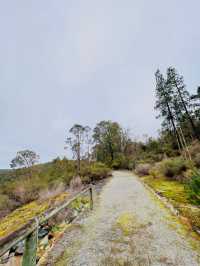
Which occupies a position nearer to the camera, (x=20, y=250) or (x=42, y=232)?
(x=20, y=250)

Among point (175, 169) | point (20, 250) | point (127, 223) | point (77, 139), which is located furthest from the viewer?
point (77, 139)

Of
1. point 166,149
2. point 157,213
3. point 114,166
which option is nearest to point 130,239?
point 157,213

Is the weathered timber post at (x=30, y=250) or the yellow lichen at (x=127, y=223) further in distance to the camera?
the yellow lichen at (x=127, y=223)

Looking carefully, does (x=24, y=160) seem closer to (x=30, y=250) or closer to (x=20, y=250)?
(x=20, y=250)

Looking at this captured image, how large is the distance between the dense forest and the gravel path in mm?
850

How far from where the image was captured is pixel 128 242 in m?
2.87

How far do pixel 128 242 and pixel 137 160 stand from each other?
20254 mm

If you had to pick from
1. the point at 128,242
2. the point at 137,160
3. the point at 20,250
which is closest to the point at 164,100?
the point at 137,160

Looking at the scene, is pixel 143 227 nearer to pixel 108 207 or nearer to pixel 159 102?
pixel 108 207

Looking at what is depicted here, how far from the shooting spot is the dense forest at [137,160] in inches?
348

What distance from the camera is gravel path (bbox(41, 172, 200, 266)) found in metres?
2.35

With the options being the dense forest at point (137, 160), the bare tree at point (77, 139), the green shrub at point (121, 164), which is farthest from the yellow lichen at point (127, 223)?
the green shrub at point (121, 164)

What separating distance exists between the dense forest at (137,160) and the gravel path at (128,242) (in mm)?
850

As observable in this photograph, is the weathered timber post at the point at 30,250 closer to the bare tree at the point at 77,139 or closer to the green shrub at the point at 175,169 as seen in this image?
the green shrub at the point at 175,169
